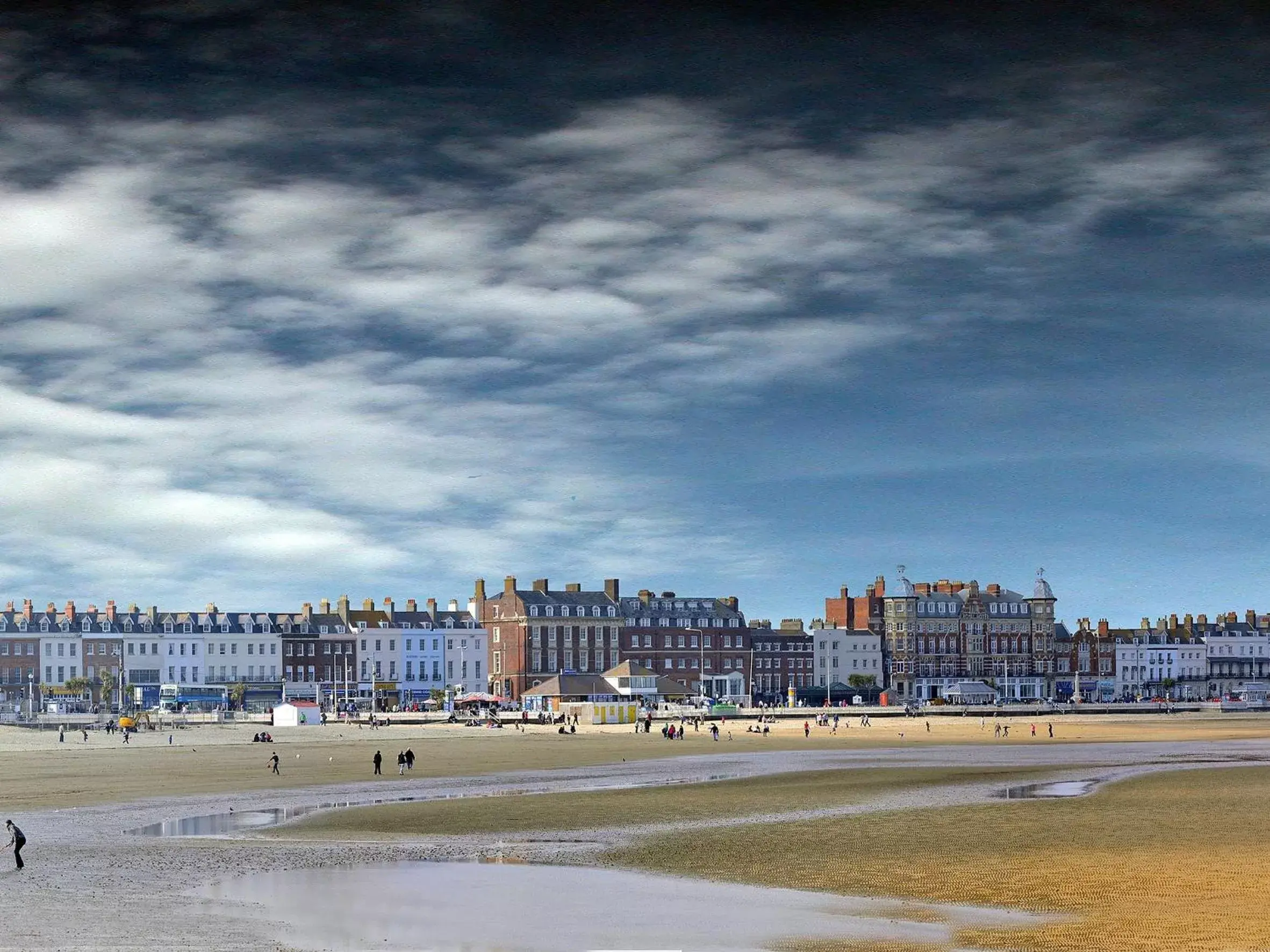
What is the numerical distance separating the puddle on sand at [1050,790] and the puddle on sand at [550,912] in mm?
19346

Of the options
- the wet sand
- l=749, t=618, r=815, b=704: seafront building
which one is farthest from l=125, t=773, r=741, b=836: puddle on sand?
l=749, t=618, r=815, b=704: seafront building

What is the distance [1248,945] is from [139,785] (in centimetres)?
3895

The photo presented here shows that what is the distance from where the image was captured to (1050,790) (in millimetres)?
47188

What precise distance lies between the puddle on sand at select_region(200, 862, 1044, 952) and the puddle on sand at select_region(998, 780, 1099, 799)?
19.3 metres

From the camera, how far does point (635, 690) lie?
133 m

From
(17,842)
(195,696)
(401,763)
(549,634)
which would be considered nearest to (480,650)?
(549,634)

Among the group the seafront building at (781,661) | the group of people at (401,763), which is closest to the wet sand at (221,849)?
the group of people at (401,763)

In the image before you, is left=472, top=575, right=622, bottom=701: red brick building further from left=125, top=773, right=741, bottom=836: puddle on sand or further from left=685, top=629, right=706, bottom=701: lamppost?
left=125, top=773, right=741, bottom=836: puddle on sand

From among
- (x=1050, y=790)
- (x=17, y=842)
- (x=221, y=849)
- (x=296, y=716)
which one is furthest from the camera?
(x=296, y=716)

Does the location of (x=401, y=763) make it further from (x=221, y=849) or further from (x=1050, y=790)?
(x=221, y=849)

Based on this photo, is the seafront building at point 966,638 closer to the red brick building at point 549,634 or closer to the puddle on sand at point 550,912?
the red brick building at point 549,634

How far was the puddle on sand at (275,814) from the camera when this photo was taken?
36.7 metres

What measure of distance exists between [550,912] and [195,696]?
148225 mm

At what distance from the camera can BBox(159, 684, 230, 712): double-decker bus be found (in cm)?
15988
